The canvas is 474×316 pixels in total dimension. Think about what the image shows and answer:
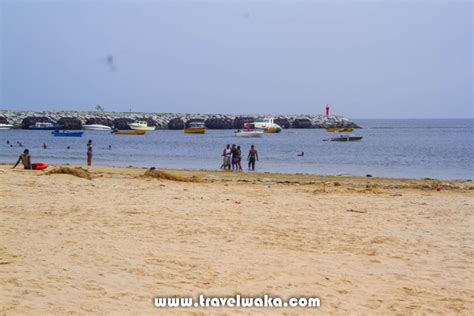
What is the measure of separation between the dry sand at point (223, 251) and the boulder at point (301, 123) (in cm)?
11476

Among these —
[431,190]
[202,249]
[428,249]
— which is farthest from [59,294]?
[431,190]

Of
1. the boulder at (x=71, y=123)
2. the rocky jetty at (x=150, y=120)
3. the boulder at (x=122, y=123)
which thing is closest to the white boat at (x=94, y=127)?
the boulder at (x=71, y=123)

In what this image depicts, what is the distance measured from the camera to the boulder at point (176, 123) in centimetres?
11506

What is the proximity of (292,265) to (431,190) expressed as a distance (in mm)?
13227

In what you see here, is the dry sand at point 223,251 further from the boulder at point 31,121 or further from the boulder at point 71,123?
the boulder at point 31,121

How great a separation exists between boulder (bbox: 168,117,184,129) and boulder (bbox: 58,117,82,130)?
1879cm

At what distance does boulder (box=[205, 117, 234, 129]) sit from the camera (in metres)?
119

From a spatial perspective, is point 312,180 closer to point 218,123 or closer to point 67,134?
point 67,134

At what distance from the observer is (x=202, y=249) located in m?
8.94

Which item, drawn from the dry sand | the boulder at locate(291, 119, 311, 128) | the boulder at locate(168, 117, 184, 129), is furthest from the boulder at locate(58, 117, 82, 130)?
the dry sand

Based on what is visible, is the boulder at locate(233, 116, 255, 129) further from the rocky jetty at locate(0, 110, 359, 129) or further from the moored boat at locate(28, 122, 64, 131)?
the moored boat at locate(28, 122, 64, 131)

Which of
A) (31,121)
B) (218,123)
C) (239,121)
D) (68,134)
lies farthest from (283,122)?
(68,134)

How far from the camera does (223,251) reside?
8859 mm

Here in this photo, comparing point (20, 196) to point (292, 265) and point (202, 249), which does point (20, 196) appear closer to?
point (202, 249)
